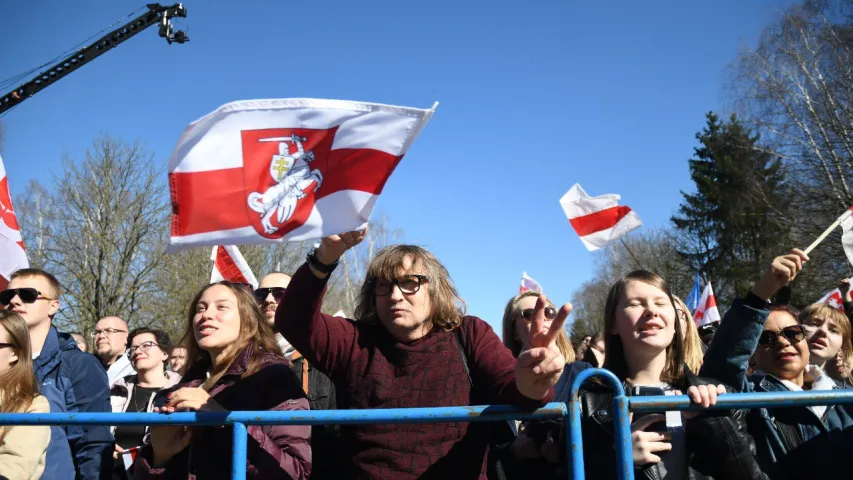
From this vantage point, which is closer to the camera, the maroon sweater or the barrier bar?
the barrier bar

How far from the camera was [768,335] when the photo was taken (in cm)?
374

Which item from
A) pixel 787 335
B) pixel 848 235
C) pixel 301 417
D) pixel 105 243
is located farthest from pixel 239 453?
pixel 105 243

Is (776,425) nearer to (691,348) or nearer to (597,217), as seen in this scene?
(691,348)

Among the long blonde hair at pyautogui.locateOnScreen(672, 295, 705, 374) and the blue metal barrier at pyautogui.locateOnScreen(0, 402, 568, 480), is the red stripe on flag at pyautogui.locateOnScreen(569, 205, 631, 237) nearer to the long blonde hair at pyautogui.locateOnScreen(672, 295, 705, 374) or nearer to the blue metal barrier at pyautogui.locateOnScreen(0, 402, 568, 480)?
the long blonde hair at pyautogui.locateOnScreen(672, 295, 705, 374)

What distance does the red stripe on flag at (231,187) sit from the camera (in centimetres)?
277

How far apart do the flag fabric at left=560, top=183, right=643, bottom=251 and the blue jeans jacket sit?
153 inches

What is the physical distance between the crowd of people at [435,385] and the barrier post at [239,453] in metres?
0.17

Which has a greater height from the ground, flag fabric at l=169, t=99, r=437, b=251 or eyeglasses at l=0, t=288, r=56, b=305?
flag fabric at l=169, t=99, r=437, b=251

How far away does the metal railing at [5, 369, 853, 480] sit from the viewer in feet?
8.00

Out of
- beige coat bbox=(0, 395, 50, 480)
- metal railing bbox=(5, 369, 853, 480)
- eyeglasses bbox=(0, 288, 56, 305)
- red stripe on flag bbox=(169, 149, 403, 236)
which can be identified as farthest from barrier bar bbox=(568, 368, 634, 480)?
eyeglasses bbox=(0, 288, 56, 305)

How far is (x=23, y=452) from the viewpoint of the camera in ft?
10.2

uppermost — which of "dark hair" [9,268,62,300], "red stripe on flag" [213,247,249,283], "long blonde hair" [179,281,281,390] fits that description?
"red stripe on flag" [213,247,249,283]

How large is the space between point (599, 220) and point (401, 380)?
493 centimetres

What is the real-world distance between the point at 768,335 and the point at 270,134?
2772 mm
